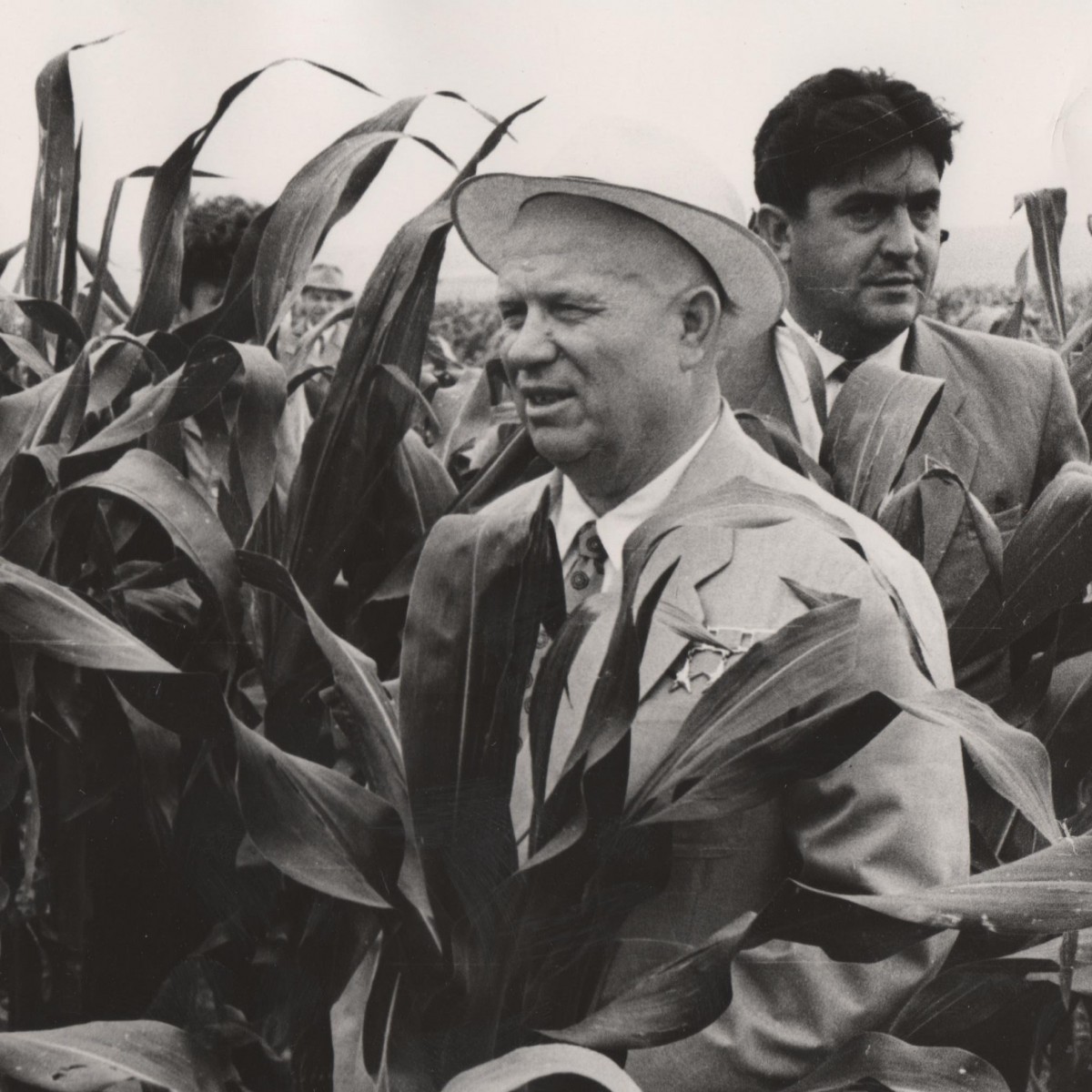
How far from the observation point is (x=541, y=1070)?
0.71 metres

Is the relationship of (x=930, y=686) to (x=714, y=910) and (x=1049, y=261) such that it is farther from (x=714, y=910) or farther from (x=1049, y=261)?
(x=1049, y=261)

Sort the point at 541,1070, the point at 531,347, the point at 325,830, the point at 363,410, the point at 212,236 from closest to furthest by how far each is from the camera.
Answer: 1. the point at 541,1070
2. the point at 325,830
3. the point at 531,347
4. the point at 363,410
5. the point at 212,236

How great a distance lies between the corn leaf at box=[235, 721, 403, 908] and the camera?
814 millimetres

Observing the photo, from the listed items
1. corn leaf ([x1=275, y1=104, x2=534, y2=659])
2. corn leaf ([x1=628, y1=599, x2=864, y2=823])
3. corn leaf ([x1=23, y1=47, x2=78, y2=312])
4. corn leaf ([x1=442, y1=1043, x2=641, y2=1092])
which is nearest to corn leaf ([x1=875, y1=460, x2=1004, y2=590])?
corn leaf ([x1=628, y1=599, x2=864, y2=823])

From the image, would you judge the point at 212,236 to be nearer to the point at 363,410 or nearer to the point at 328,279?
the point at 328,279

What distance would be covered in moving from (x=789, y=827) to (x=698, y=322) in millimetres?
328

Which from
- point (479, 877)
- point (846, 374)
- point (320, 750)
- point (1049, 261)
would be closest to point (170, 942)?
point (320, 750)

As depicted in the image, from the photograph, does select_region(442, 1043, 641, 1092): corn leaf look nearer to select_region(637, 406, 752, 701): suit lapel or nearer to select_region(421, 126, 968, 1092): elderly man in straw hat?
select_region(421, 126, 968, 1092): elderly man in straw hat

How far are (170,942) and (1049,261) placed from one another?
83 centimetres

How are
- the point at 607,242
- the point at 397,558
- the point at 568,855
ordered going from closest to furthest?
the point at 568,855 < the point at 607,242 < the point at 397,558

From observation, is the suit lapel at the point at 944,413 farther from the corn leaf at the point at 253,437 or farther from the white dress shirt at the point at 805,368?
the corn leaf at the point at 253,437

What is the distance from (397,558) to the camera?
106 cm

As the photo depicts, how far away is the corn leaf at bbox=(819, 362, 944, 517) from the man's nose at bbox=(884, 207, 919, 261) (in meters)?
0.09

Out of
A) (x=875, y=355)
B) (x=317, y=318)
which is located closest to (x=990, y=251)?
(x=875, y=355)
